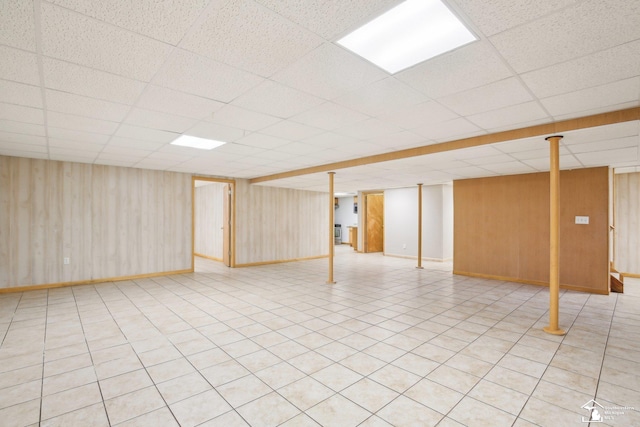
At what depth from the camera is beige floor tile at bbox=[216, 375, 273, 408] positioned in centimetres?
232

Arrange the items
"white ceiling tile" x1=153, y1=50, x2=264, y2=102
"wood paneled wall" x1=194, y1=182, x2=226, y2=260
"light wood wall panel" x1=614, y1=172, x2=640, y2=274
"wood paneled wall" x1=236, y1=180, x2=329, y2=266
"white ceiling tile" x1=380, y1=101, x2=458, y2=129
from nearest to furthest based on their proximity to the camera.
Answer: "white ceiling tile" x1=153, y1=50, x2=264, y2=102 < "white ceiling tile" x1=380, y1=101, x2=458, y2=129 < "light wood wall panel" x1=614, y1=172, x2=640, y2=274 < "wood paneled wall" x1=236, y1=180, x2=329, y2=266 < "wood paneled wall" x1=194, y1=182, x2=226, y2=260

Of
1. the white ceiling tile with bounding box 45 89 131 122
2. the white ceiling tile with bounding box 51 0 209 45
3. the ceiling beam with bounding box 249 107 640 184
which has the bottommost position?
the ceiling beam with bounding box 249 107 640 184

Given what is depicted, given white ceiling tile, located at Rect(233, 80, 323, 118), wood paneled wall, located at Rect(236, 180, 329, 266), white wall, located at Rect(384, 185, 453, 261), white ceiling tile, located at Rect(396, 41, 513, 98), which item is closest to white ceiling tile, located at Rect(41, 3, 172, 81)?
white ceiling tile, located at Rect(233, 80, 323, 118)

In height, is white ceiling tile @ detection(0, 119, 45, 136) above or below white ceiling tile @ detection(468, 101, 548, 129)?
above

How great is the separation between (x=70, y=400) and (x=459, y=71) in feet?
13.1

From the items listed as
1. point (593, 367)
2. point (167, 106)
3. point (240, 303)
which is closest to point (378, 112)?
point (167, 106)

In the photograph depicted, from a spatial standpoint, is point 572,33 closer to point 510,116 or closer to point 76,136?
point 510,116

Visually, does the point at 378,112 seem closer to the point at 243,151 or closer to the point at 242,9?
the point at 242,9

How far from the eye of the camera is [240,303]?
16.4 ft

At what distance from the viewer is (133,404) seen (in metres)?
2.25

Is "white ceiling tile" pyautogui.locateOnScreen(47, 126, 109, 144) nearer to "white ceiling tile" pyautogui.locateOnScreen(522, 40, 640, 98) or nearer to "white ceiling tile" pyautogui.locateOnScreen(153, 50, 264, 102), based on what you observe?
"white ceiling tile" pyautogui.locateOnScreen(153, 50, 264, 102)

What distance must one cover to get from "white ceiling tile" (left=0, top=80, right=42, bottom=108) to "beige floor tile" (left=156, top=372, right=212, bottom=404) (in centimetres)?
290

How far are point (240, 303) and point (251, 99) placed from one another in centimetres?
338

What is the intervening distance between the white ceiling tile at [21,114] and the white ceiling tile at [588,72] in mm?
A: 4930
